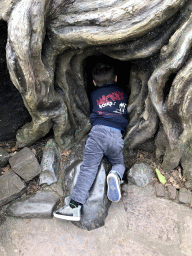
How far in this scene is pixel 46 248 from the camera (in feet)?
6.09

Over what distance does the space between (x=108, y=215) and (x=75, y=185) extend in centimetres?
44

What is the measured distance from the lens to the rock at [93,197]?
200 centimetres

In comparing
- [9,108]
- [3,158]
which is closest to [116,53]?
[9,108]

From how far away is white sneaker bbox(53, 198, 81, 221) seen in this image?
75.8 inches

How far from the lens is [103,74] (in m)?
2.50

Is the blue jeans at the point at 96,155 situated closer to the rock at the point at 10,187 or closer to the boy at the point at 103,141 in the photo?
the boy at the point at 103,141

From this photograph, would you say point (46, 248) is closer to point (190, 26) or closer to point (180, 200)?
point (180, 200)

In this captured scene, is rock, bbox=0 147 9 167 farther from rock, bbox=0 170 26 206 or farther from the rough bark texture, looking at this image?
the rough bark texture

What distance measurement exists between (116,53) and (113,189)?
1.34 meters

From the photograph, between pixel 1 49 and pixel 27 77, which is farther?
pixel 1 49

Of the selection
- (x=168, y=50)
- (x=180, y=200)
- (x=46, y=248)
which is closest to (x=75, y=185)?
(x=46, y=248)

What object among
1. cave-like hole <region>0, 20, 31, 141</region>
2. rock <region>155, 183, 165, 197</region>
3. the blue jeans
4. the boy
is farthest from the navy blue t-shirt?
cave-like hole <region>0, 20, 31, 141</region>

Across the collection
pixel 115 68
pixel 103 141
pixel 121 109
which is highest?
pixel 115 68

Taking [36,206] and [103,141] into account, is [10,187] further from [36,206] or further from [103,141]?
[103,141]
